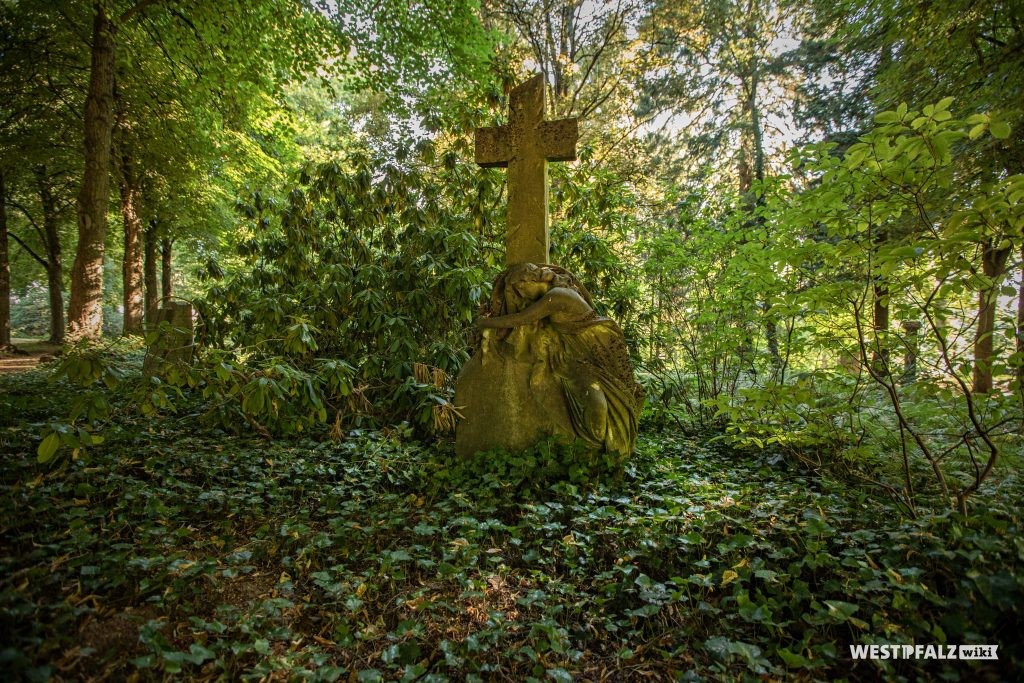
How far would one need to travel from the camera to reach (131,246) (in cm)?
1062

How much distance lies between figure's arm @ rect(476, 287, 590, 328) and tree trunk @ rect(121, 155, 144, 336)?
10.7 m

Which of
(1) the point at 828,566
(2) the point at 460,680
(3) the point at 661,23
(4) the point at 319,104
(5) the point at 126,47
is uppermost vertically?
(4) the point at 319,104

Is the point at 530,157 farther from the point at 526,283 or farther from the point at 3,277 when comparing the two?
the point at 3,277

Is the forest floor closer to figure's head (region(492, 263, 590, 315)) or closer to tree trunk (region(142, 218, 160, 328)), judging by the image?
figure's head (region(492, 263, 590, 315))

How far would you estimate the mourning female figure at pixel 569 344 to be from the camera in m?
4.06

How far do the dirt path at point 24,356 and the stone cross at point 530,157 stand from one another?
940 centimetres

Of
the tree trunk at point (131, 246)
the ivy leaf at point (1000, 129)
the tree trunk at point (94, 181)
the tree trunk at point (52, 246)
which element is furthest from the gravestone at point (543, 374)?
the tree trunk at point (52, 246)

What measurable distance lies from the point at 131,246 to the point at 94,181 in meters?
4.35

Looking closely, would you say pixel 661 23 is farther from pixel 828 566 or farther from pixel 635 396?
pixel 828 566

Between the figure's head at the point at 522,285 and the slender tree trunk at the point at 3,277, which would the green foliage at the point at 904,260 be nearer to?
the figure's head at the point at 522,285

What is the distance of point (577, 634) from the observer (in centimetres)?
209

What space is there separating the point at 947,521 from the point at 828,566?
795 mm

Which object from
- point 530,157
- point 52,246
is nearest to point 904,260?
point 530,157

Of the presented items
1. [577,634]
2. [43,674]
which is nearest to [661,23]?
[577,634]
